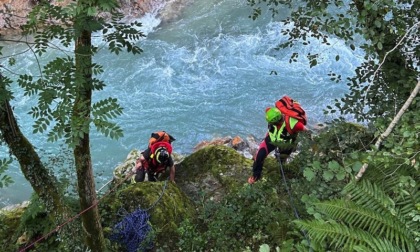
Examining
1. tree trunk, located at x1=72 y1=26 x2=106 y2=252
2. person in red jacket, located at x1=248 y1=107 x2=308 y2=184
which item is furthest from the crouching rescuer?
tree trunk, located at x1=72 y1=26 x2=106 y2=252

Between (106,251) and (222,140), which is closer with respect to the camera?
(106,251)

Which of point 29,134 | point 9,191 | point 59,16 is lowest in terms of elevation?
point 9,191

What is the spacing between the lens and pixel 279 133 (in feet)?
21.0

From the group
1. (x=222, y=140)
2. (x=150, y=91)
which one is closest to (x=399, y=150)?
(x=222, y=140)

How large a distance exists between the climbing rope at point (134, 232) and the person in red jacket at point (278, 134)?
5.65 ft

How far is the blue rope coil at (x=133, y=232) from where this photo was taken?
5.27 metres

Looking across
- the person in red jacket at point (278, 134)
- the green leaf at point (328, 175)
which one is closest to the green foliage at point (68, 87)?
the green leaf at point (328, 175)

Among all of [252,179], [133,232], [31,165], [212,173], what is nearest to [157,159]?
[212,173]

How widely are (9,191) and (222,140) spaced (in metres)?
5.70

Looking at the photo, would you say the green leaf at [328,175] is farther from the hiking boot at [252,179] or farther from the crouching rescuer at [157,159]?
the crouching rescuer at [157,159]

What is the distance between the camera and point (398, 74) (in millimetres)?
4418

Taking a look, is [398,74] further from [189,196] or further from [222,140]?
[222,140]

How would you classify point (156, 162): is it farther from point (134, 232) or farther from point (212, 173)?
point (134, 232)

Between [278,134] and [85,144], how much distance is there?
10.4 feet
